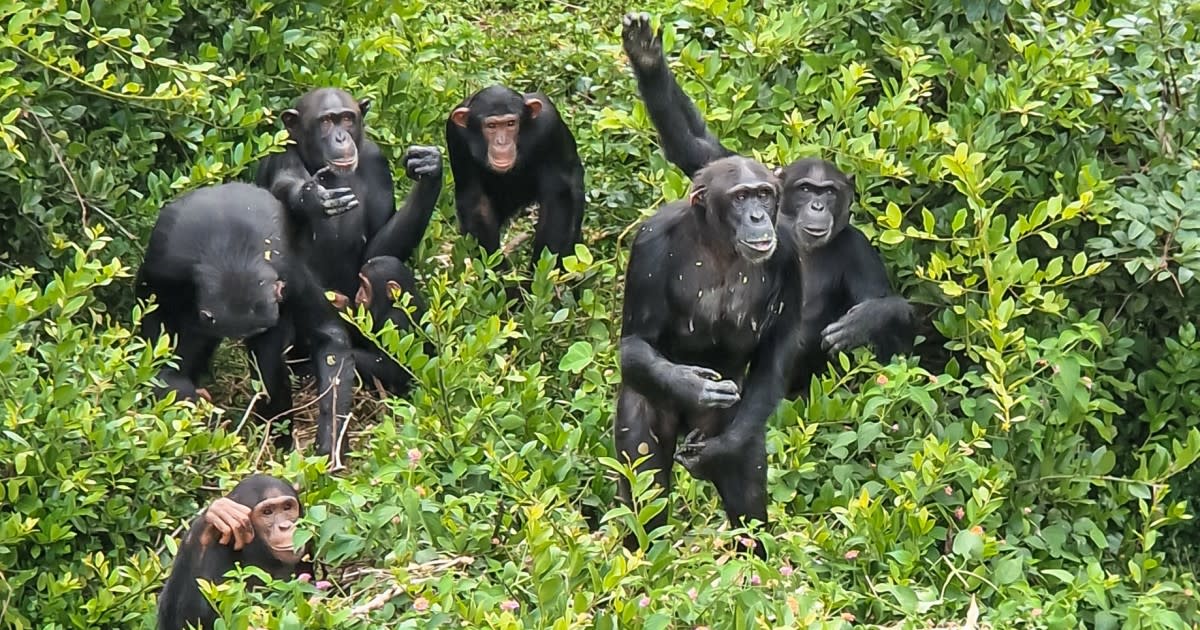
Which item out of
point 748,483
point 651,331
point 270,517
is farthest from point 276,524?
point 748,483

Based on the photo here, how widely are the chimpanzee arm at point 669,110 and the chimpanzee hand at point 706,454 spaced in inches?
60.0

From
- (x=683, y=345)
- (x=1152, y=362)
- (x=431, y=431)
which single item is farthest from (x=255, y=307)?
(x=1152, y=362)

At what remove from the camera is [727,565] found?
503cm

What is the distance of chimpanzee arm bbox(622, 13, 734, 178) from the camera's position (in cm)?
727

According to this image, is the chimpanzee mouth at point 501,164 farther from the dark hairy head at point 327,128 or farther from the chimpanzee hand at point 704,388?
the chimpanzee hand at point 704,388

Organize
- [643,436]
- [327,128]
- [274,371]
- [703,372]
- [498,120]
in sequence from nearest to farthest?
[703,372] < [643,436] < [274,371] < [327,128] < [498,120]

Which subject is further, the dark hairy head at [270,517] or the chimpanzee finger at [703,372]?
the chimpanzee finger at [703,372]

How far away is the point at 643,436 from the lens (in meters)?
6.18

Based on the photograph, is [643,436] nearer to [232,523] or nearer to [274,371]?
[232,523]

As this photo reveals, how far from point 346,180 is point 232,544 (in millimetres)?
2856

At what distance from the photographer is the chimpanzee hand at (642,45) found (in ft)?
23.7

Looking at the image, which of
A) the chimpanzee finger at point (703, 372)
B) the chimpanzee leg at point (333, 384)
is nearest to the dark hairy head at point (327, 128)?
the chimpanzee leg at point (333, 384)

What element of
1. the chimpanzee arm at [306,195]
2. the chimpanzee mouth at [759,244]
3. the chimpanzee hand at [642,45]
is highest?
the chimpanzee hand at [642,45]

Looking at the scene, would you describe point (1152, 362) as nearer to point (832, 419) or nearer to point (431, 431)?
point (832, 419)
